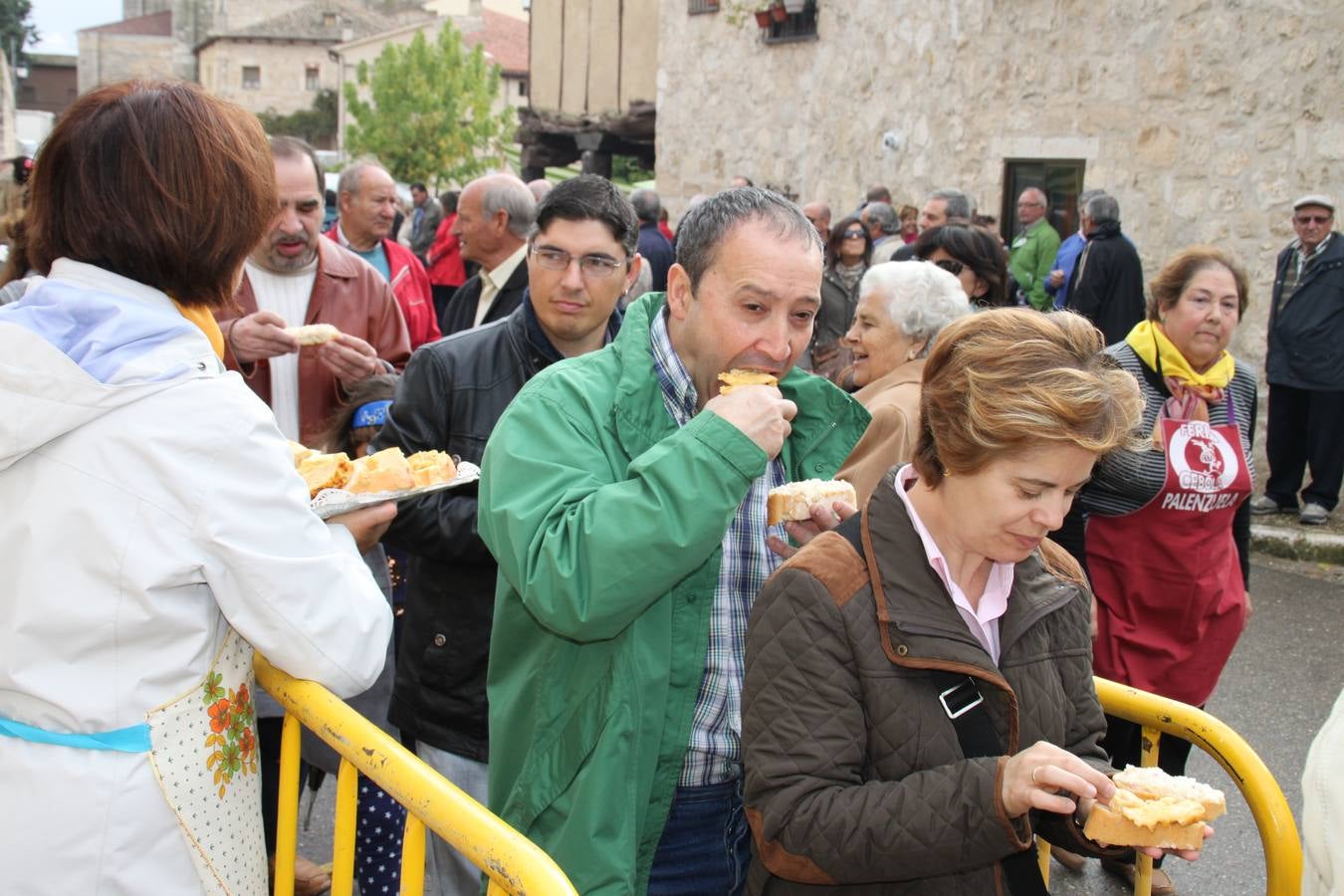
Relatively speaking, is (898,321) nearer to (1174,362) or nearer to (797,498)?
(1174,362)

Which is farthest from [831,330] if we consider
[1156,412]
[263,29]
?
[263,29]

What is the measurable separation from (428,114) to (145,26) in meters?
49.4

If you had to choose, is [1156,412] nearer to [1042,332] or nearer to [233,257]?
[1042,332]

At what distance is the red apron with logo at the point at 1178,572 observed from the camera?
4125 mm

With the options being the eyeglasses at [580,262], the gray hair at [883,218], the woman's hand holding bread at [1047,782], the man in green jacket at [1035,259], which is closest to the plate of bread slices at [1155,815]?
the woman's hand holding bread at [1047,782]

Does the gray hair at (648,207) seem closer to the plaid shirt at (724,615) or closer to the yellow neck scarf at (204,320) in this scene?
the plaid shirt at (724,615)

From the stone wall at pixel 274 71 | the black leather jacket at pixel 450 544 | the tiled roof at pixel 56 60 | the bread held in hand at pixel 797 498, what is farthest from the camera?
the tiled roof at pixel 56 60

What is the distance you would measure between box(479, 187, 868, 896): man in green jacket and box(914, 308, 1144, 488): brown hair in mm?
285

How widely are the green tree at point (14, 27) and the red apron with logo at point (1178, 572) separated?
75860mm

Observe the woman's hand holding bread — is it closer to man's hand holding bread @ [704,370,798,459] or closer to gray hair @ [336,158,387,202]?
man's hand holding bread @ [704,370,798,459]

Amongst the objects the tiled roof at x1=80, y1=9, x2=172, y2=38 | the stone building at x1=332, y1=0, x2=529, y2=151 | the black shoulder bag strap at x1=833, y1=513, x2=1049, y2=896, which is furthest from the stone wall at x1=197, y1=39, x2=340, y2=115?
the black shoulder bag strap at x1=833, y1=513, x2=1049, y2=896

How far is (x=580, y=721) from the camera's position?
216cm

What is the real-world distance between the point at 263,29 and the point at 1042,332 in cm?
7174

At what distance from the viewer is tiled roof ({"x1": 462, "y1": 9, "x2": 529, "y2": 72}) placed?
6028cm
